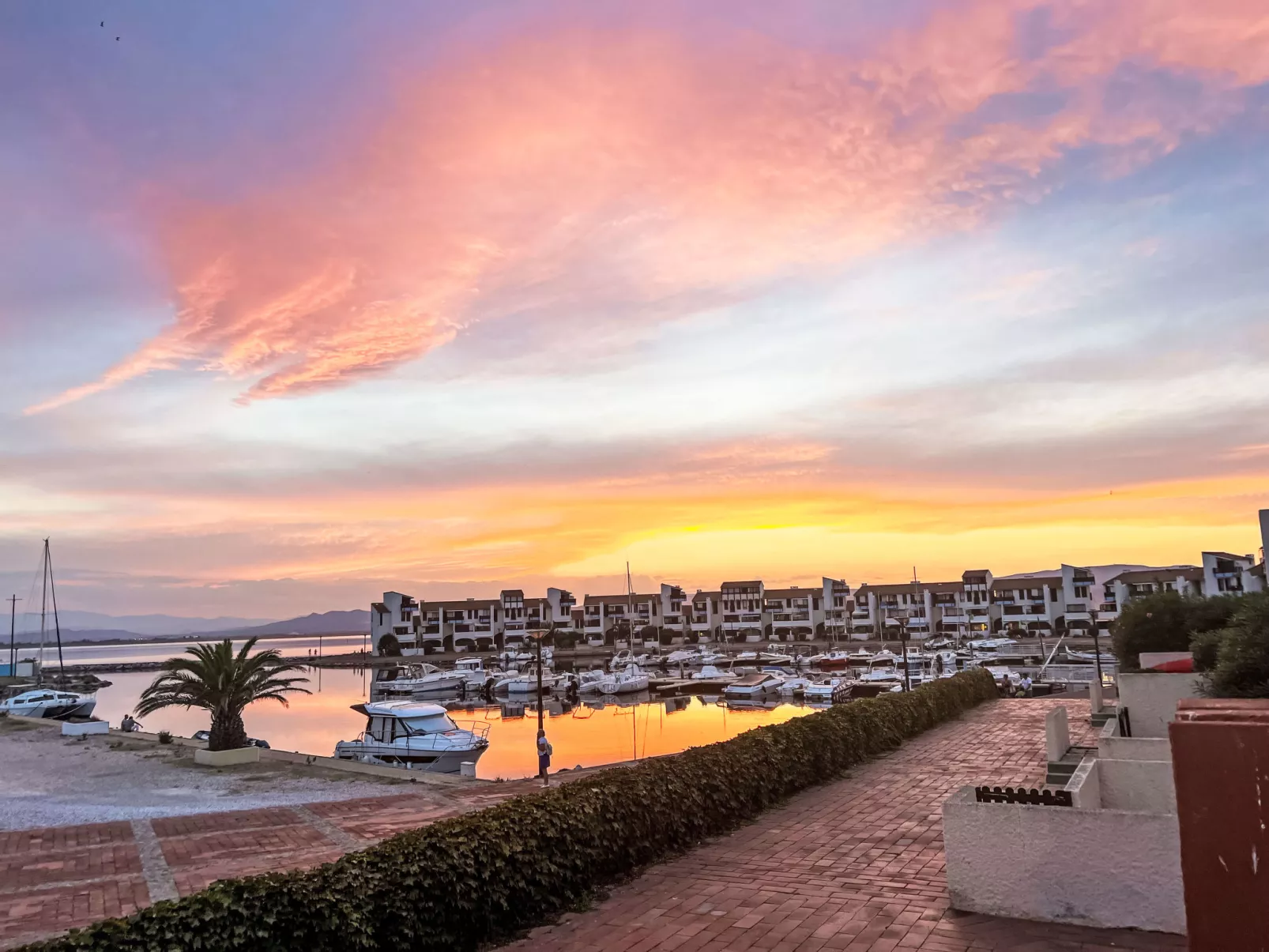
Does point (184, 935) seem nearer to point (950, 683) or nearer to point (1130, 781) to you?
point (1130, 781)

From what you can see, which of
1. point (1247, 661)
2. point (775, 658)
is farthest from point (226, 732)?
point (775, 658)

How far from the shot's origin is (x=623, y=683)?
66.6 m

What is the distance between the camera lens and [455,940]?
818 centimetres

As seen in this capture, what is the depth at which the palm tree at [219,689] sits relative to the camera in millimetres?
23531

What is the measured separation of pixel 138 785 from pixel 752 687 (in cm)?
4562

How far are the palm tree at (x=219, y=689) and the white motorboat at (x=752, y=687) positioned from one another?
134 ft

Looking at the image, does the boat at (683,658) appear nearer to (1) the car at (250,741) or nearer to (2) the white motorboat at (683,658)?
(2) the white motorboat at (683,658)

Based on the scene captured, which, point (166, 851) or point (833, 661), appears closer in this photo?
point (166, 851)

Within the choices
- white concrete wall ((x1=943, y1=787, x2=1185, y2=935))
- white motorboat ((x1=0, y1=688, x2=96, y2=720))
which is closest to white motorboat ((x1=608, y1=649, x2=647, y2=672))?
white motorboat ((x1=0, y1=688, x2=96, y2=720))

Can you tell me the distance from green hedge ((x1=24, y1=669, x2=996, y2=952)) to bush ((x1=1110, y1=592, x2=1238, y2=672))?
17.2 m

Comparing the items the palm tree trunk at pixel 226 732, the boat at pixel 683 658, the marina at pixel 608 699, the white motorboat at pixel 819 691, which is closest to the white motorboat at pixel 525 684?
the marina at pixel 608 699

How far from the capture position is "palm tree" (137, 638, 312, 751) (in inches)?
926

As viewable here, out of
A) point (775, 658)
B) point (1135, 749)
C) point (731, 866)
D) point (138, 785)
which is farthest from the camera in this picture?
point (775, 658)

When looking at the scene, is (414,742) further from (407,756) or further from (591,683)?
(591,683)
